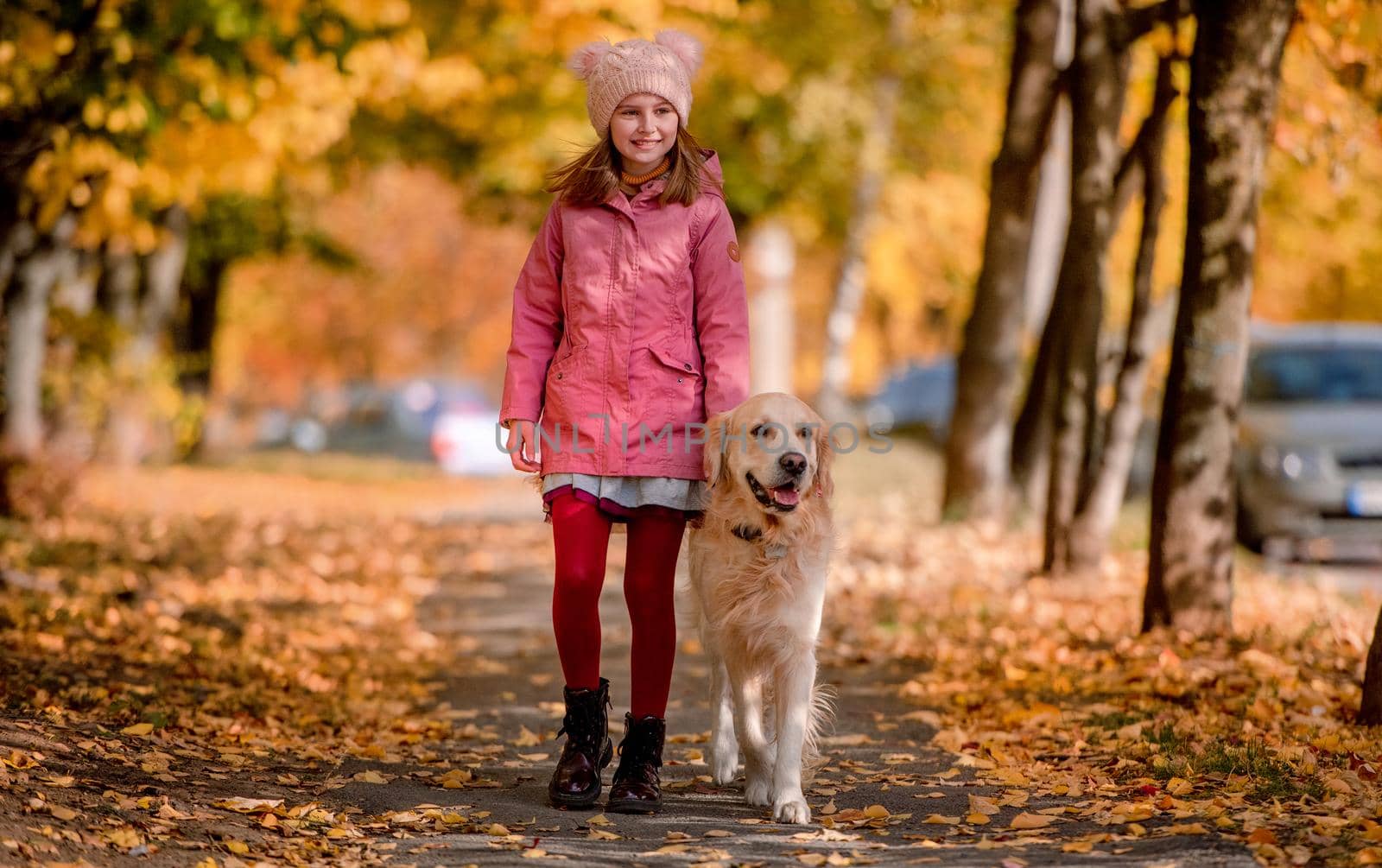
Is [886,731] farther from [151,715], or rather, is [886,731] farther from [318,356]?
[318,356]

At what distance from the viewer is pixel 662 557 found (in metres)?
5.11

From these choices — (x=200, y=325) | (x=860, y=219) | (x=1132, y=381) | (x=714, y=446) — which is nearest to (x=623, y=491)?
(x=714, y=446)

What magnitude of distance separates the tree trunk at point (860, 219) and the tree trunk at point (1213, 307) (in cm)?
1529

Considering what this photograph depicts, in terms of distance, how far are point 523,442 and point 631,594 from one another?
59 centimetres

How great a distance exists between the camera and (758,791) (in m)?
5.16

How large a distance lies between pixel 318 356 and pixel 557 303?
1693 inches

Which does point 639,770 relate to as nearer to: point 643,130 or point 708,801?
point 708,801

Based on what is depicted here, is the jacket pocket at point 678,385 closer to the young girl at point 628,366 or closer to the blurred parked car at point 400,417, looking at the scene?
the young girl at point 628,366

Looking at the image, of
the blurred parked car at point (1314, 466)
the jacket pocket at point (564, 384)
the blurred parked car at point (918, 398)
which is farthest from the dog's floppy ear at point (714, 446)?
the blurred parked car at point (918, 398)

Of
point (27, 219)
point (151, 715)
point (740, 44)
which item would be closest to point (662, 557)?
point (151, 715)

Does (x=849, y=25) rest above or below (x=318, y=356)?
above

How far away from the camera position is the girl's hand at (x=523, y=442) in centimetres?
501

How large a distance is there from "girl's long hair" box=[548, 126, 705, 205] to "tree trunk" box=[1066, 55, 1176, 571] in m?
4.71

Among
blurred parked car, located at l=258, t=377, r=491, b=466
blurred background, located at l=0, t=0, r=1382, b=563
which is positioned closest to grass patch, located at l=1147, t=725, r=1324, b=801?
blurred background, located at l=0, t=0, r=1382, b=563
